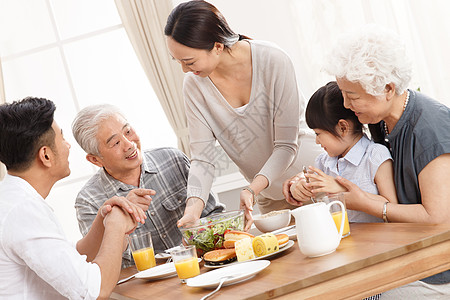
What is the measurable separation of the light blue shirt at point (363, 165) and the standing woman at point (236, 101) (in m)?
0.40

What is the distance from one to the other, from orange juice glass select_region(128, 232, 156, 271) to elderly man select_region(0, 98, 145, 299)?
6.4 inches

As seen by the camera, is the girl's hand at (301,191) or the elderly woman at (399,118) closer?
the elderly woman at (399,118)

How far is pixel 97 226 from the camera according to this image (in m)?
2.11

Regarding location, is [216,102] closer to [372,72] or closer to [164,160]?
[164,160]

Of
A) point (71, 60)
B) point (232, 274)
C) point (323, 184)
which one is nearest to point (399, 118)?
point (323, 184)

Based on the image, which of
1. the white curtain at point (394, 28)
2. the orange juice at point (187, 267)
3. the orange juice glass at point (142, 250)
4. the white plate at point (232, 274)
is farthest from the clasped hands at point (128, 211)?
the white curtain at point (394, 28)

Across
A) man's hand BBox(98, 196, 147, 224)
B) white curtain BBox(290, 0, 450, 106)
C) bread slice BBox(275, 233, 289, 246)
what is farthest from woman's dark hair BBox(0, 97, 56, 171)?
white curtain BBox(290, 0, 450, 106)

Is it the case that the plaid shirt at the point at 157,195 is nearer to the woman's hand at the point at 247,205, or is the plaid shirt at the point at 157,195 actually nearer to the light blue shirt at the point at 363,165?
the woman's hand at the point at 247,205

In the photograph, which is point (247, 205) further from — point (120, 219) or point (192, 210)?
point (120, 219)

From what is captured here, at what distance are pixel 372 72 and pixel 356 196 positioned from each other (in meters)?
0.41

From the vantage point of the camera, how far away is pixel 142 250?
199 cm

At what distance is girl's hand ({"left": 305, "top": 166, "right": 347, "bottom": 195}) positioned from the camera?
1800mm

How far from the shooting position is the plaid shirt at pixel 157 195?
2473mm

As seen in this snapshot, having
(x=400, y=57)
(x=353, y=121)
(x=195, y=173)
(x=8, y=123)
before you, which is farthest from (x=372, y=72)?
(x=8, y=123)
